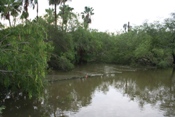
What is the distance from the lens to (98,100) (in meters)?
16.6

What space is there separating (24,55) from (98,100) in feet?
27.7

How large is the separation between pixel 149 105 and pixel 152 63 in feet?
79.3

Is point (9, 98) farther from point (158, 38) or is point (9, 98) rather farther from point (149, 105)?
point (158, 38)

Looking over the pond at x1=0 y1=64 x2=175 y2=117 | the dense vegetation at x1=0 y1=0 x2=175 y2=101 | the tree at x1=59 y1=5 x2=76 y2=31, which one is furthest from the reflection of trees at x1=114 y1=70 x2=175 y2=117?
the tree at x1=59 y1=5 x2=76 y2=31

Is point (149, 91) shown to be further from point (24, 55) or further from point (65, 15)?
point (65, 15)

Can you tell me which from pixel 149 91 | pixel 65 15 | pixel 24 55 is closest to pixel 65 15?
pixel 65 15

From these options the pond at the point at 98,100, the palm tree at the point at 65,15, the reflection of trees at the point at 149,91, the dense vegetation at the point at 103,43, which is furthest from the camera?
the palm tree at the point at 65,15

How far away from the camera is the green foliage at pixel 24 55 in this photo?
31.1 ft

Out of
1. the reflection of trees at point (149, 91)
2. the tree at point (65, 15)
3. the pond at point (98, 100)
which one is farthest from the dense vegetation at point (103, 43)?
the reflection of trees at point (149, 91)

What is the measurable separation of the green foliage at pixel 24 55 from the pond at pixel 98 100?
3241 millimetres

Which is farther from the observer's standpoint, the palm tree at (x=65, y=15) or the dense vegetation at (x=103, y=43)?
the palm tree at (x=65, y=15)

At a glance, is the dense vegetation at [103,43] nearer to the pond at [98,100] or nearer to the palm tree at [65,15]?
the palm tree at [65,15]

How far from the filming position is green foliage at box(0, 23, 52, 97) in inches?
373

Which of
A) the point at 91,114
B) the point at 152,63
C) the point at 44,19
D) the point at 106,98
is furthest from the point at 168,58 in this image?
the point at 91,114
